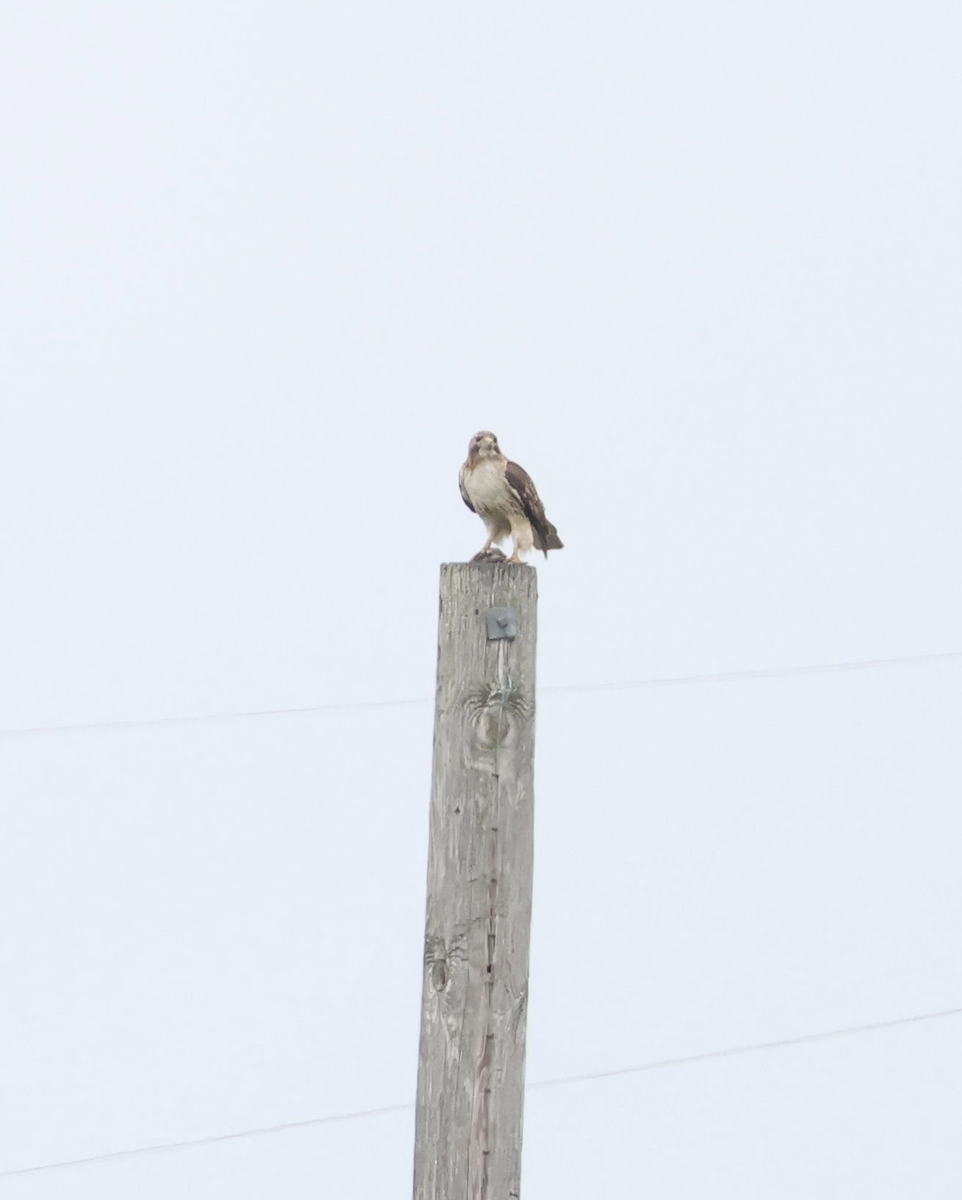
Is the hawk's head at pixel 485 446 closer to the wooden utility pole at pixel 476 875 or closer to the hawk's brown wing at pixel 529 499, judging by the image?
the hawk's brown wing at pixel 529 499

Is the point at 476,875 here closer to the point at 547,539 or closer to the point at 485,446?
the point at 547,539

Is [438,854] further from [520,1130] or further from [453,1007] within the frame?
[520,1130]

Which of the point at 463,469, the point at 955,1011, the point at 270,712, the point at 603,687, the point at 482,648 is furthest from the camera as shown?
the point at 955,1011

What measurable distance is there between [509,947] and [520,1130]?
1.10 ft

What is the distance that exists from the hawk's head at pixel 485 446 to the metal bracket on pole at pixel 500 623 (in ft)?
2.43

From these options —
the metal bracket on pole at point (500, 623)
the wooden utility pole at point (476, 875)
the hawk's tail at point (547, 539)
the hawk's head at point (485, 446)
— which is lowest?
the wooden utility pole at point (476, 875)

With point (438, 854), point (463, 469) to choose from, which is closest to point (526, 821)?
point (438, 854)

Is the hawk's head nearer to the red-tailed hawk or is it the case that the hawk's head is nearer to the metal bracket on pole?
the red-tailed hawk

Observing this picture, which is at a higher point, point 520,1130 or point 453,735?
point 453,735

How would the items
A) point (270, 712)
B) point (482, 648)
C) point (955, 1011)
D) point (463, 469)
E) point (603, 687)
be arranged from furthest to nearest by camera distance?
point (955, 1011) < point (603, 687) < point (270, 712) < point (463, 469) < point (482, 648)

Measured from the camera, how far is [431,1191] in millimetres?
2477

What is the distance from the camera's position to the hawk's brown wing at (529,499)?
305 cm

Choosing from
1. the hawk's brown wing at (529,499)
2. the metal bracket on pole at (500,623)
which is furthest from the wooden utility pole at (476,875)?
the hawk's brown wing at (529,499)

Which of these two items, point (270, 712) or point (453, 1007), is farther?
point (270, 712)
